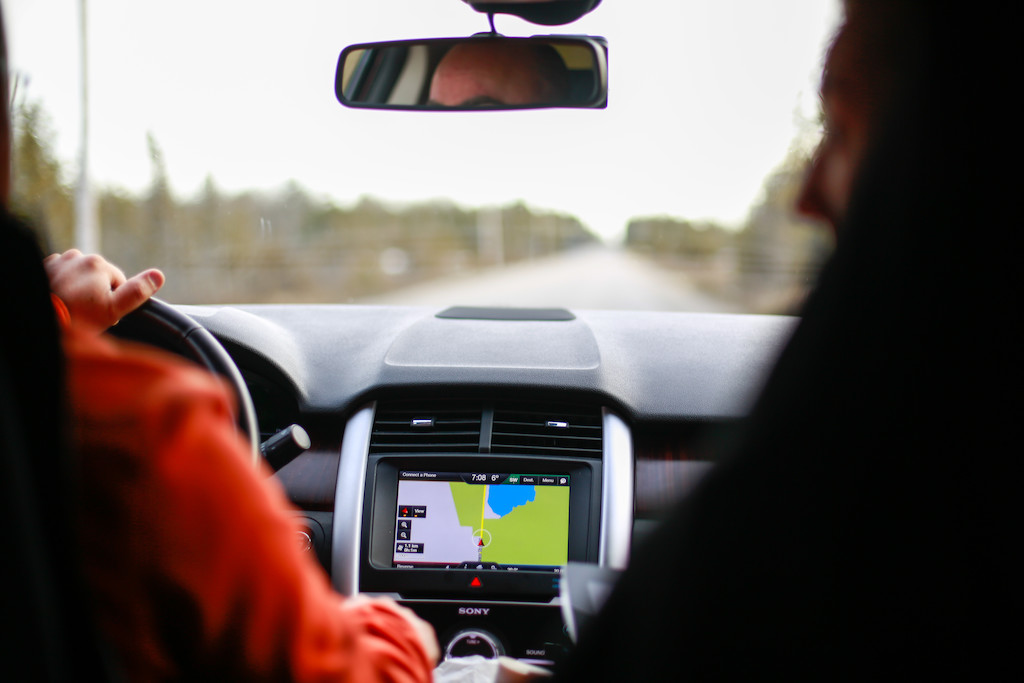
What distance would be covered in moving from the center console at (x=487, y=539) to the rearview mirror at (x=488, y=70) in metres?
1.35

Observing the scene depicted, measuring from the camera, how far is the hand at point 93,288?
1.73 meters

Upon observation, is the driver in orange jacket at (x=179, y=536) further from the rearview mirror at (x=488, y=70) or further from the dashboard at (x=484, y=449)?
the dashboard at (x=484, y=449)

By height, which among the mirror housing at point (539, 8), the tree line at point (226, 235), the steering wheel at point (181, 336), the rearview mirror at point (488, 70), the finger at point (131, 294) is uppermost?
the mirror housing at point (539, 8)

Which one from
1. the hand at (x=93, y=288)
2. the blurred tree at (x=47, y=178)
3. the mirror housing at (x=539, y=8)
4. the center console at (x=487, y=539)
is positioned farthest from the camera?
the blurred tree at (x=47, y=178)

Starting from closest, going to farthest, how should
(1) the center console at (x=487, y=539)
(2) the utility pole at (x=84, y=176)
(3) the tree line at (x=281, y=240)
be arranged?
(3) the tree line at (x=281, y=240), (1) the center console at (x=487, y=539), (2) the utility pole at (x=84, y=176)

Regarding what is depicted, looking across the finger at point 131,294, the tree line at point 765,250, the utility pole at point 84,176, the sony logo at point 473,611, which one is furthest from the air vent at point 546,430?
the utility pole at point 84,176

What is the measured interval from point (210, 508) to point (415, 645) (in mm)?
601

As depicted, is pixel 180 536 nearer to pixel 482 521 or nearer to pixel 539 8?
pixel 539 8

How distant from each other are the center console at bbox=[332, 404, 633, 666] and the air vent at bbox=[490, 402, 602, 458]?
37 millimetres

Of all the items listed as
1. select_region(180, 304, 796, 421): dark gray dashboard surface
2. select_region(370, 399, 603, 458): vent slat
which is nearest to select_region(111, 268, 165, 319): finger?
select_region(180, 304, 796, 421): dark gray dashboard surface

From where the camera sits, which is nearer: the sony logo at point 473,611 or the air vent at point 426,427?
the sony logo at point 473,611

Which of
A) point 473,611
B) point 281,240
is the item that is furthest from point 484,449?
point 281,240

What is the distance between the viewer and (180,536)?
0.86m

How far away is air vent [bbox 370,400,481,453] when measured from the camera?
3199 millimetres
